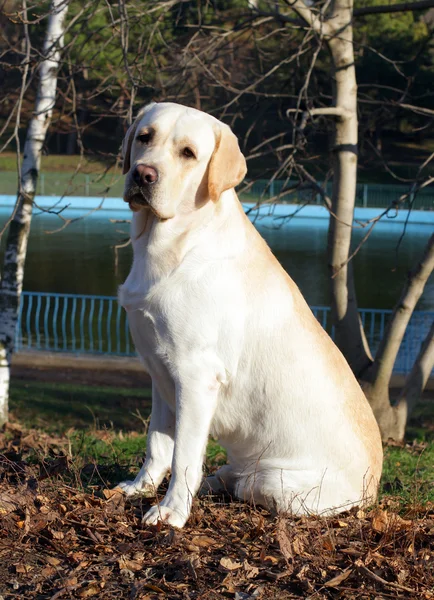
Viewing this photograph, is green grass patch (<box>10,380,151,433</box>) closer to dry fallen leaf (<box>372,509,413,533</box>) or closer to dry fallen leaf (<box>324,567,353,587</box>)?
dry fallen leaf (<box>372,509,413,533</box>)

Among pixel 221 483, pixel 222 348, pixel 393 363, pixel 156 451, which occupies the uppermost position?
pixel 222 348

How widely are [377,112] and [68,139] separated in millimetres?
48641

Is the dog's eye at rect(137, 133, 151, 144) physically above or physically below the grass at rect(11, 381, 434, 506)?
above

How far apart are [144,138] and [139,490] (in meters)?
1.77

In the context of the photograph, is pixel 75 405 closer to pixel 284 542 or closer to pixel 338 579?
pixel 284 542

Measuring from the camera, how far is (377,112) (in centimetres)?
846

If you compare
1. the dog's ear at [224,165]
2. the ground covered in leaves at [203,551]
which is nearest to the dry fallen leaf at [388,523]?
the ground covered in leaves at [203,551]

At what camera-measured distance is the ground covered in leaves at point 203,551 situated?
3002 mm

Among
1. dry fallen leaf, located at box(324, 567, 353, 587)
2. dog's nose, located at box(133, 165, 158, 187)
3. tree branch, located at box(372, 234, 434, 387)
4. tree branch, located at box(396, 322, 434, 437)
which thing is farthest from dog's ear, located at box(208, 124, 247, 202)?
tree branch, located at box(396, 322, 434, 437)

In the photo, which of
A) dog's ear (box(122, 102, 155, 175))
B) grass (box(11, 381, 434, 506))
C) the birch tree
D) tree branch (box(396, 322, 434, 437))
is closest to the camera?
dog's ear (box(122, 102, 155, 175))

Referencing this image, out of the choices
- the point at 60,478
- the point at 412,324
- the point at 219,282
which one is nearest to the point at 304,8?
the point at 219,282

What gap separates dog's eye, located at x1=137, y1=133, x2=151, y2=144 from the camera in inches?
135

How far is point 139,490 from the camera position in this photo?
12.8 ft

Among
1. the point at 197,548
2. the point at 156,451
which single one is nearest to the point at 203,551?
the point at 197,548
